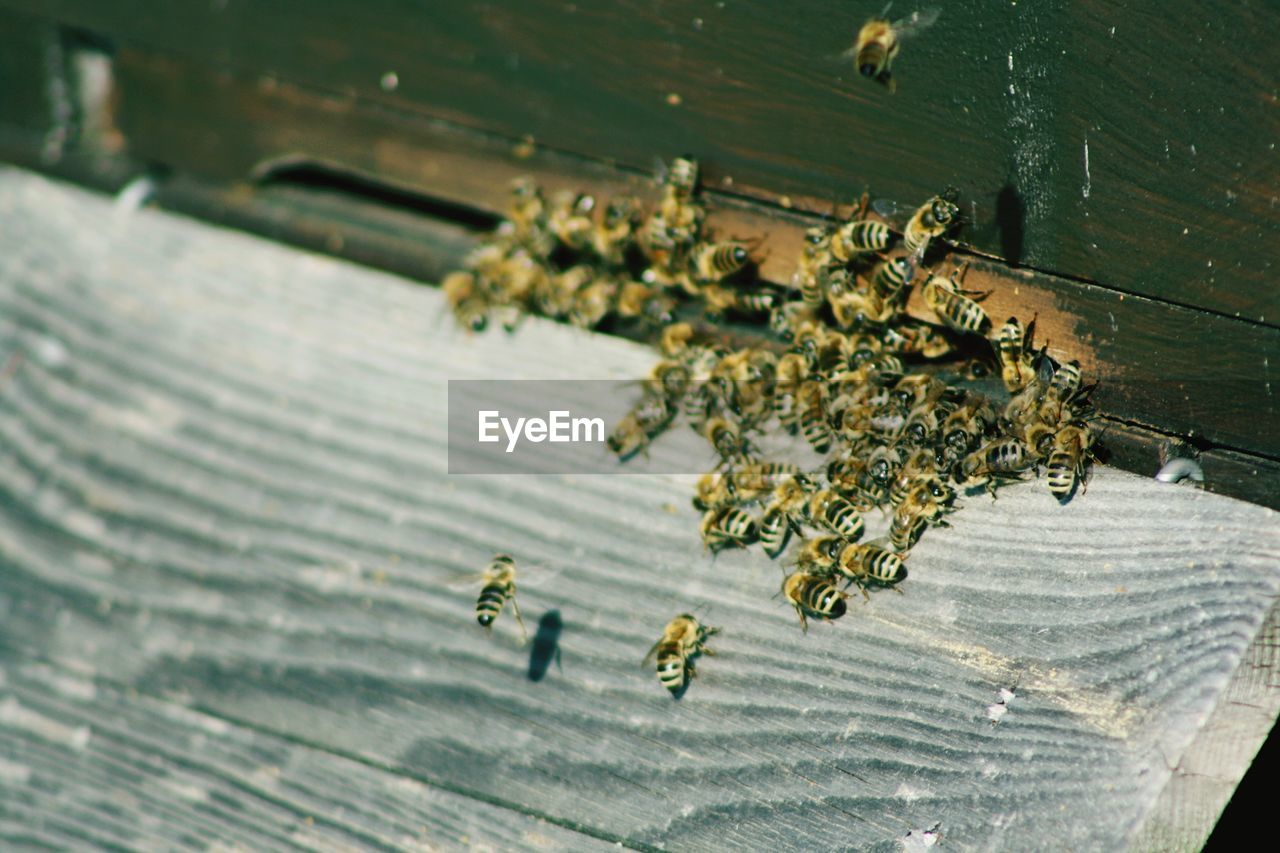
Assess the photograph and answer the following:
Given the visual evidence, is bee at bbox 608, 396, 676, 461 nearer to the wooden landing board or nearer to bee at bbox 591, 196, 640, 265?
the wooden landing board

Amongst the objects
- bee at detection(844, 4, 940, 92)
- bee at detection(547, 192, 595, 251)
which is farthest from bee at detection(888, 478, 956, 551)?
bee at detection(547, 192, 595, 251)

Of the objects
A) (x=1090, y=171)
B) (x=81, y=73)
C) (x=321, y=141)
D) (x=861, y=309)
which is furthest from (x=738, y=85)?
(x=81, y=73)

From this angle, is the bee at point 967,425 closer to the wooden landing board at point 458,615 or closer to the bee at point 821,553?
the wooden landing board at point 458,615

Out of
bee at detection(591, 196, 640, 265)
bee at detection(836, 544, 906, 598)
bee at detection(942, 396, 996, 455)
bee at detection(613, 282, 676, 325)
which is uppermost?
bee at detection(591, 196, 640, 265)

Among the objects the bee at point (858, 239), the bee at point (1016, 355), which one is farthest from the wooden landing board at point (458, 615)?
the bee at point (858, 239)

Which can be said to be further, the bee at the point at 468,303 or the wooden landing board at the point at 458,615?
the bee at the point at 468,303

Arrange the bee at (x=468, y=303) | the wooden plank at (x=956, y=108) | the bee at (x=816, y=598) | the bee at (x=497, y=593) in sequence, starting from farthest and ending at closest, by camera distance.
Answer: the bee at (x=468, y=303) < the bee at (x=497, y=593) < the bee at (x=816, y=598) < the wooden plank at (x=956, y=108)
